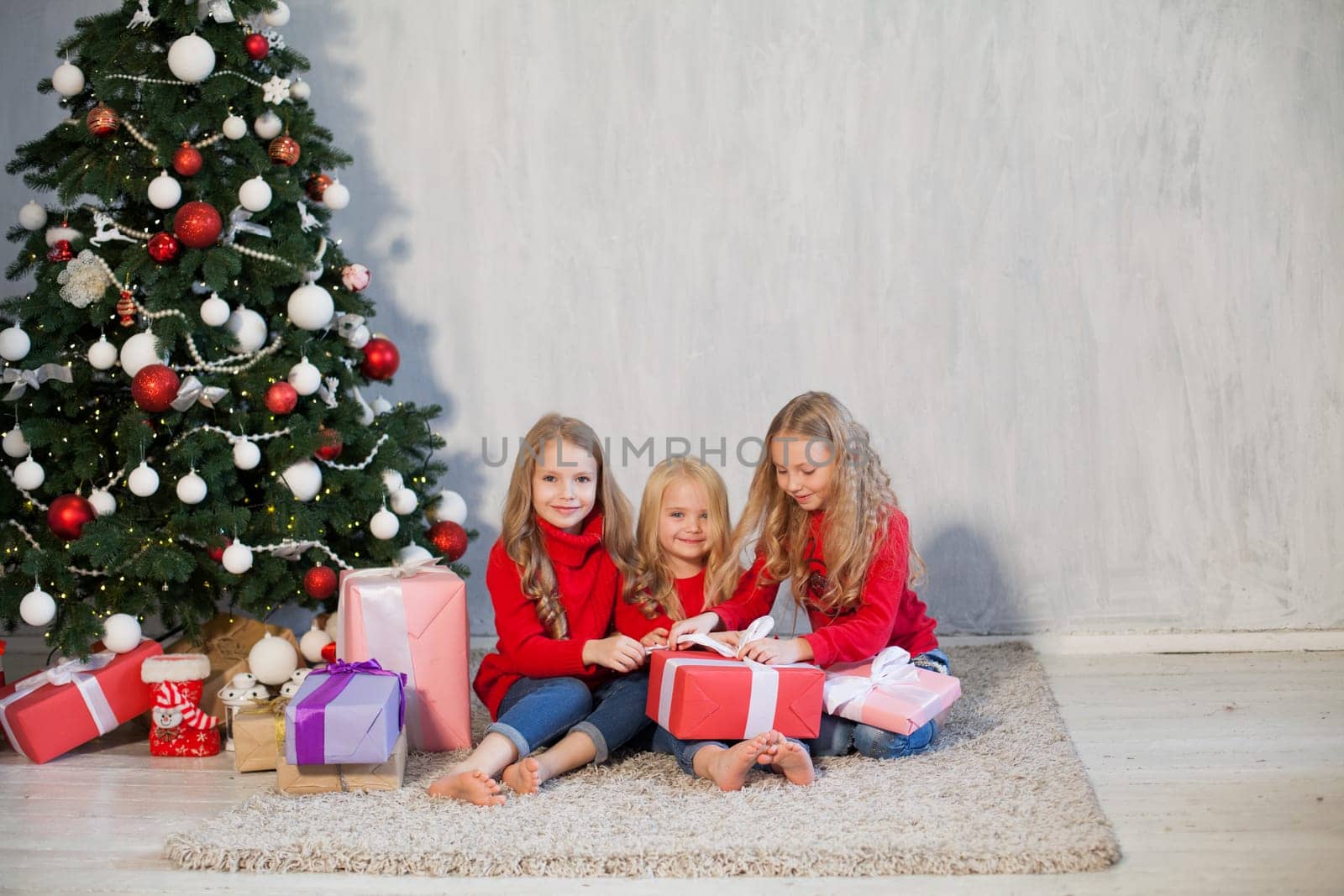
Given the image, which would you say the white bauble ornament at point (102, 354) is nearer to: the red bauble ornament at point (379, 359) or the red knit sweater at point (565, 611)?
the red bauble ornament at point (379, 359)

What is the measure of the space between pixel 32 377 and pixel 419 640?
1.01m

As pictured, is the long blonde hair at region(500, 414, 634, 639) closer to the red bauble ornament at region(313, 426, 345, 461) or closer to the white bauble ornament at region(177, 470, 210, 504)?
the red bauble ornament at region(313, 426, 345, 461)

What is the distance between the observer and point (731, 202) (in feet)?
10.6

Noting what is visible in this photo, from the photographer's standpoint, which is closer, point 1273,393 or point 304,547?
point 304,547

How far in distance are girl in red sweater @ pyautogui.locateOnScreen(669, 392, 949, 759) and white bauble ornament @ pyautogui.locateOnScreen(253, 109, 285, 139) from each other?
1243 millimetres

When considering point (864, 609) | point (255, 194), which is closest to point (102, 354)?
point (255, 194)

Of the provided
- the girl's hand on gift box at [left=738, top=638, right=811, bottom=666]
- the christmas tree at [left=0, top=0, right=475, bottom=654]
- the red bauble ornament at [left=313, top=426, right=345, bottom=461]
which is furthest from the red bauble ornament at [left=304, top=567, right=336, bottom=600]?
the girl's hand on gift box at [left=738, top=638, right=811, bottom=666]

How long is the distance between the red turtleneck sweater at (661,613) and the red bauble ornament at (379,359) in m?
0.80

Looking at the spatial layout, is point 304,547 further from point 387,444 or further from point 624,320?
point 624,320

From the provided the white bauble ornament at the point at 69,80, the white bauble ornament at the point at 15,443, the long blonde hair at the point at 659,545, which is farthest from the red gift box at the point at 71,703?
the white bauble ornament at the point at 69,80

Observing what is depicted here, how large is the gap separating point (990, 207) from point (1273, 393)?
881mm

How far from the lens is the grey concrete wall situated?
3.14 meters

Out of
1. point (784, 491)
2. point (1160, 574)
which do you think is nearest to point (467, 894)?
point (784, 491)

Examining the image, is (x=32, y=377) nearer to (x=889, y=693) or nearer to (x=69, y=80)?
(x=69, y=80)
